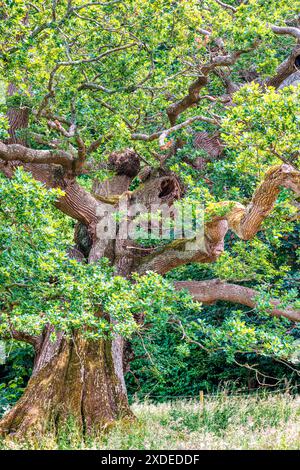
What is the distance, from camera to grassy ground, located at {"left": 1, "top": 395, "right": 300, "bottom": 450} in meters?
6.09

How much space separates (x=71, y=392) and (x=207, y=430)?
70.7 inches

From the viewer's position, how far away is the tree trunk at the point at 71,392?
7039 millimetres

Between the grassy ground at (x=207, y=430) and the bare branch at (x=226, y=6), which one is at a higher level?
the bare branch at (x=226, y=6)

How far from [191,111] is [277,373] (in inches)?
222

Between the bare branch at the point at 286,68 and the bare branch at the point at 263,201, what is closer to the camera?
the bare branch at the point at 263,201

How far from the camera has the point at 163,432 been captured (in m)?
6.79

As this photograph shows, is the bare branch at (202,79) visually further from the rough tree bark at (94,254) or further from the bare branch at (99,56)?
the bare branch at (99,56)

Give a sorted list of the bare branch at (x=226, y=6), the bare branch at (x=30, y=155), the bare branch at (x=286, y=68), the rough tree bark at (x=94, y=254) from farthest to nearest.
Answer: the bare branch at (x=286, y=68), the bare branch at (x=226, y=6), the bare branch at (x=30, y=155), the rough tree bark at (x=94, y=254)

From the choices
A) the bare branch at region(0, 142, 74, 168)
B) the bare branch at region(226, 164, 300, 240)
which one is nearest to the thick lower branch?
the bare branch at region(226, 164, 300, 240)

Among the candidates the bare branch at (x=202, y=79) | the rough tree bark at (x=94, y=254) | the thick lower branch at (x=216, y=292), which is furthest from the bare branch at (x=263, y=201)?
the bare branch at (x=202, y=79)

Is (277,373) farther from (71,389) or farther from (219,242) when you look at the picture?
(71,389)

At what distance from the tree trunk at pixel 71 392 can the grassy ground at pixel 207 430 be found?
0.28 metres

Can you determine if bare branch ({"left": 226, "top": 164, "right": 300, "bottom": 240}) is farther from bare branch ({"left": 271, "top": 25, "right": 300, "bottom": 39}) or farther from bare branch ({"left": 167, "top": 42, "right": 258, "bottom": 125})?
bare branch ({"left": 271, "top": 25, "right": 300, "bottom": 39})

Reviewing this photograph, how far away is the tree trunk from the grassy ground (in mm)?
283
